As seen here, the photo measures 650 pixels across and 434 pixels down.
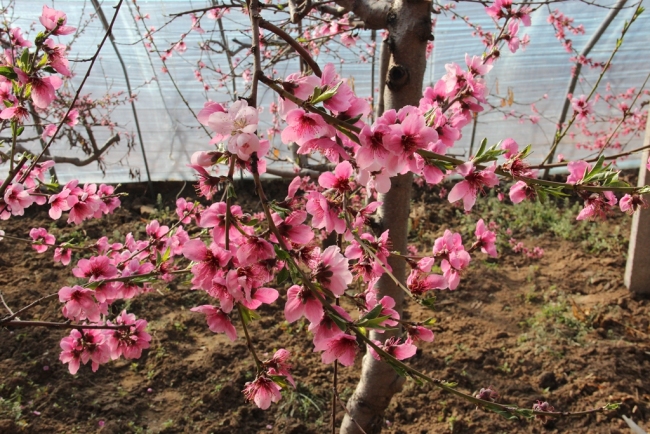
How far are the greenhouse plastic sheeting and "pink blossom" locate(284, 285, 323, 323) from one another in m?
4.72

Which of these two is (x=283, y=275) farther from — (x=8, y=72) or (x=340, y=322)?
(x=8, y=72)

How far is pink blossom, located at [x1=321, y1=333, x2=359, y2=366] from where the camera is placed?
92 centimetres

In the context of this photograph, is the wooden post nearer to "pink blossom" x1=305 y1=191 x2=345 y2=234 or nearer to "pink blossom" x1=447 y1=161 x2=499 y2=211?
"pink blossom" x1=447 y1=161 x2=499 y2=211

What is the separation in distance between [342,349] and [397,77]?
0.96m

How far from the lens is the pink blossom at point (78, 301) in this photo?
53.4 inches

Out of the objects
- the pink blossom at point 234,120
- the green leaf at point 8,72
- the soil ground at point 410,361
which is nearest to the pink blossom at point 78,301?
the green leaf at point 8,72

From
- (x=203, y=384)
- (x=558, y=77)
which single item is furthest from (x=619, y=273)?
(x=203, y=384)

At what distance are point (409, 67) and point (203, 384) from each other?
2047 millimetres

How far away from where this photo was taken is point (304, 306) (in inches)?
33.9

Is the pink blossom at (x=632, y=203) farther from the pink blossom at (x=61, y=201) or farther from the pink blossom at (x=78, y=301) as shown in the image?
the pink blossom at (x=61, y=201)

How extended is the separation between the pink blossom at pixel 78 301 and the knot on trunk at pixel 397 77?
3.67 ft

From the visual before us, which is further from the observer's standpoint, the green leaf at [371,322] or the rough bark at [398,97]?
the rough bark at [398,97]

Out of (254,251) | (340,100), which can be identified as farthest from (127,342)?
(340,100)

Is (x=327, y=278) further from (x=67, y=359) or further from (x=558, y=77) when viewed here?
(x=558, y=77)
